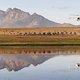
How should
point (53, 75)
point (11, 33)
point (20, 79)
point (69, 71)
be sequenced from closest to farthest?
point (20, 79) < point (53, 75) < point (69, 71) < point (11, 33)

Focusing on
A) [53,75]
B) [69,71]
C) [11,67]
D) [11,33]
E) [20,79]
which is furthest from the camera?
[11,33]

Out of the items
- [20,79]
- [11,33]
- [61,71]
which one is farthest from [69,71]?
[11,33]

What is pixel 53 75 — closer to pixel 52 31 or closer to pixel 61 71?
pixel 61 71

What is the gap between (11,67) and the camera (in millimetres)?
31484

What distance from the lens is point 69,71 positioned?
2653 centimetres

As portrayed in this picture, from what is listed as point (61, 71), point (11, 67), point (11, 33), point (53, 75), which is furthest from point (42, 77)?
point (11, 33)

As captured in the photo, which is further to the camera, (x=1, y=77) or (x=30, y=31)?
(x=30, y=31)

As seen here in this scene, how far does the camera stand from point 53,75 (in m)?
24.5

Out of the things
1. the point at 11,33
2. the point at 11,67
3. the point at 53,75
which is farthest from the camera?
the point at 11,33

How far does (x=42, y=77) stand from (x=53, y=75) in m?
1.23

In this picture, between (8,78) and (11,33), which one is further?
(11,33)

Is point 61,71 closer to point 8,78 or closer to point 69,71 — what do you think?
point 69,71

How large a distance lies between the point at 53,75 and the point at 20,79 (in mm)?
2693

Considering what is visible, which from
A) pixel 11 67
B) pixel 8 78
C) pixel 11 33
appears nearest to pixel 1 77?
pixel 8 78
